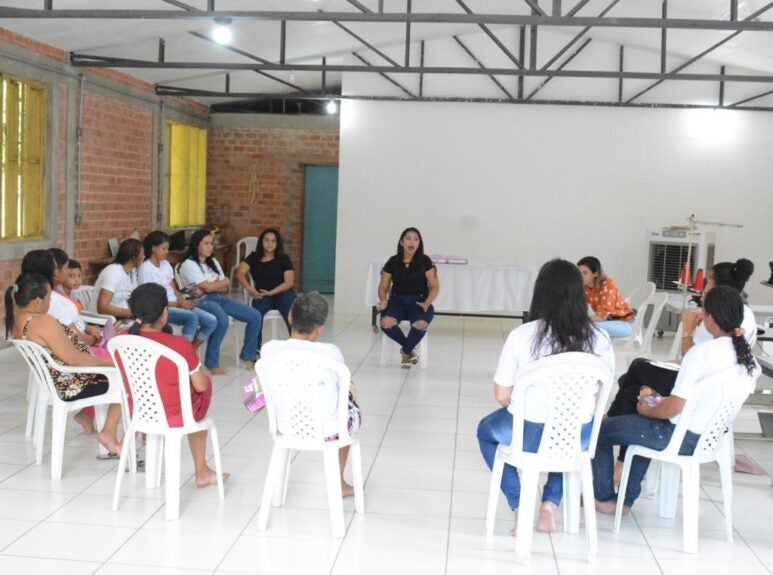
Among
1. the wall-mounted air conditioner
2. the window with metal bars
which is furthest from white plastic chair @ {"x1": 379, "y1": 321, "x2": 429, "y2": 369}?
the wall-mounted air conditioner

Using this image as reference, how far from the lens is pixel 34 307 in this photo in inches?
194


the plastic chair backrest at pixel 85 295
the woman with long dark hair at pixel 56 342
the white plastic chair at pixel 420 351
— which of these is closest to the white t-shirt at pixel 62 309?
the woman with long dark hair at pixel 56 342

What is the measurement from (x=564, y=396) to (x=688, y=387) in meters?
0.50

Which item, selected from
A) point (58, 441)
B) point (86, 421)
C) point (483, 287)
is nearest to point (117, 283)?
point (86, 421)

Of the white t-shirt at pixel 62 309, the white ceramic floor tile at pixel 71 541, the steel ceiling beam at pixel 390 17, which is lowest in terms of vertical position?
the white ceramic floor tile at pixel 71 541

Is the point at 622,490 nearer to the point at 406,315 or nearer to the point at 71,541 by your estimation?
the point at 71,541

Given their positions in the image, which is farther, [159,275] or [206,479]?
[159,275]

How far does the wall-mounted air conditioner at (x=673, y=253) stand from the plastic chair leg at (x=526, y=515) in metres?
7.69

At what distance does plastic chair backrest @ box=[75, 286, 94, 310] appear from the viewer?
7175 mm

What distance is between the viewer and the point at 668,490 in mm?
4379

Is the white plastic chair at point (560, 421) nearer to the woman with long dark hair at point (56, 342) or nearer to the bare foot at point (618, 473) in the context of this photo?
the bare foot at point (618, 473)

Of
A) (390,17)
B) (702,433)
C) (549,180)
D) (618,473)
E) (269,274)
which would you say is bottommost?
(618,473)

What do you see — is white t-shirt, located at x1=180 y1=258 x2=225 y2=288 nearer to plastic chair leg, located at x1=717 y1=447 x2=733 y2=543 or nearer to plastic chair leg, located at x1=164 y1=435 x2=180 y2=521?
plastic chair leg, located at x1=164 y1=435 x2=180 y2=521

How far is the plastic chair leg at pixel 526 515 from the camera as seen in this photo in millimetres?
3820
